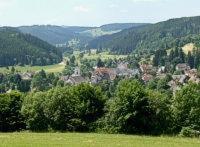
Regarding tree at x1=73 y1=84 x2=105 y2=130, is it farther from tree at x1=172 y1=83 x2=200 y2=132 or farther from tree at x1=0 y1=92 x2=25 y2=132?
tree at x1=172 y1=83 x2=200 y2=132

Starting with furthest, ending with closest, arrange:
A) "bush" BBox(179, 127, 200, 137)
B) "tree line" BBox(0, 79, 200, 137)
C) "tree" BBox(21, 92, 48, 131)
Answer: "tree" BBox(21, 92, 48, 131)
"tree line" BBox(0, 79, 200, 137)
"bush" BBox(179, 127, 200, 137)

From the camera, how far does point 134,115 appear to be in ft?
207

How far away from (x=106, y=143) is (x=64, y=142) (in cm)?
442

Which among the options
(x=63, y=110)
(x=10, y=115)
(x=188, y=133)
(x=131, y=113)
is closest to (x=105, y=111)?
(x=63, y=110)

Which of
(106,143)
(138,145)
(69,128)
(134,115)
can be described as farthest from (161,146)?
(69,128)

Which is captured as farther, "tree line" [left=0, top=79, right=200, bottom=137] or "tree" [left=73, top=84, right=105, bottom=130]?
"tree" [left=73, top=84, right=105, bottom=130]

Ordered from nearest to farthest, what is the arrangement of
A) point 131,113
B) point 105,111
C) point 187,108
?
point 131,113 → point 187,108 → point 105,111

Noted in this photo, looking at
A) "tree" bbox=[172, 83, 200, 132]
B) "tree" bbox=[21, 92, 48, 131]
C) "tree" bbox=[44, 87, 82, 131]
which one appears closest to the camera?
"tree" bbox=[172, 83, 200, 132]

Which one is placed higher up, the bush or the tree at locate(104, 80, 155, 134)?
the tree at locate(104, 80, 155, 134)

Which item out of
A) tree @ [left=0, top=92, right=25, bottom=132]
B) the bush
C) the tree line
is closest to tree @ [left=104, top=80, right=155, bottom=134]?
the tree line

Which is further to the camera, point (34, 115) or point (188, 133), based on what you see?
point (34, 115)

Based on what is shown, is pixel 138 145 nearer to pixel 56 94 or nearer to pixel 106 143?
pixel 106 143

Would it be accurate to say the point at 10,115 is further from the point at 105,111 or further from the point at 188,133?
the point at 188,133

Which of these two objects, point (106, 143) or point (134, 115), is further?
point (134, 115)
